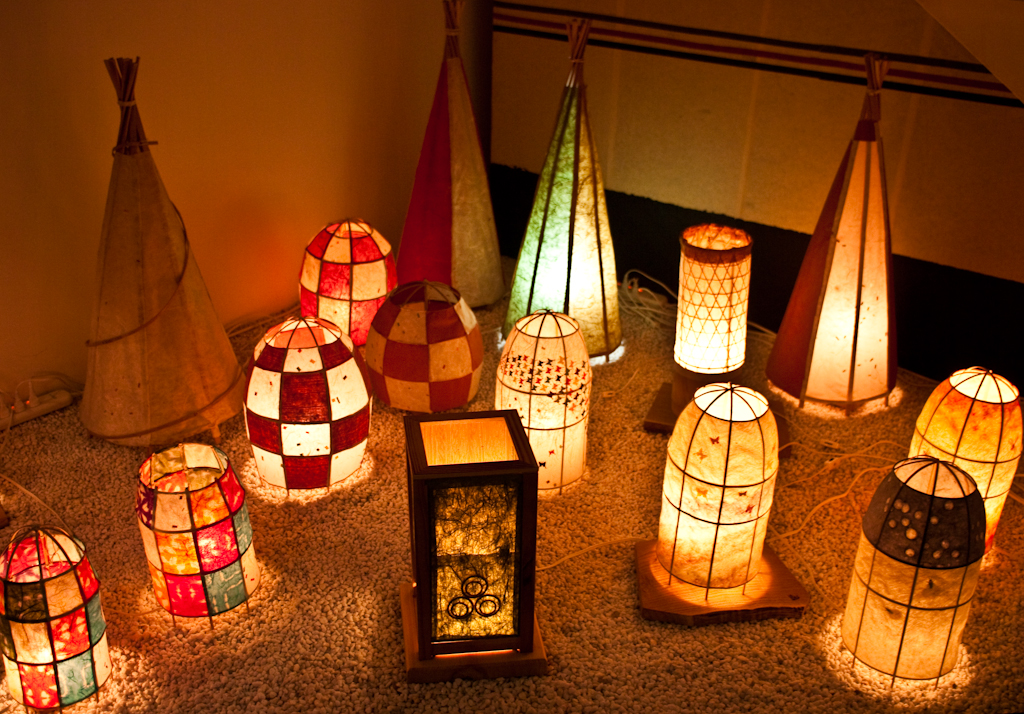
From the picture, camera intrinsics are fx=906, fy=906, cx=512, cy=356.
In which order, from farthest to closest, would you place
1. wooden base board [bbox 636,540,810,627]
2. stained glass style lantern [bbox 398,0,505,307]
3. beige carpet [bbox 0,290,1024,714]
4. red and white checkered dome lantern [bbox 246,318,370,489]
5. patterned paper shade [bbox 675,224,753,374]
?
stained glass style lantern [bbox 398,0,505,307] < patterned paper shade [bbox 675,224,753,374] < red and white checkered dome lantern [bbox 246,318,370,489] < wooden base board [bbox 636,540,810,627] < beige carpet [bbox 0,290,1024,714]

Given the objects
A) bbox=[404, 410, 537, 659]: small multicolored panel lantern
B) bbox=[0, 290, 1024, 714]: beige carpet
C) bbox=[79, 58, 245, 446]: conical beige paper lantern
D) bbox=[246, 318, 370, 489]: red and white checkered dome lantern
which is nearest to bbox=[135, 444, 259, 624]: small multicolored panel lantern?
bbox=[0, 290, 1024, 714]: beige carpet

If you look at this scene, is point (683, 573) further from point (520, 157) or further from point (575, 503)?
point (520, 157)

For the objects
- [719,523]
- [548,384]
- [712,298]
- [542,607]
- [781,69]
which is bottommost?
[542,607]

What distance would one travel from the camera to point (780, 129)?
9.18 ft

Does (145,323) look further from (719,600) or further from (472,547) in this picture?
(719,600)

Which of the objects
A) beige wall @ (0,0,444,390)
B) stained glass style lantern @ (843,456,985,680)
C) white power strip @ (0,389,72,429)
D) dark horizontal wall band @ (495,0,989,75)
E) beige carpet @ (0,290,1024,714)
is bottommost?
beige carpet @ (0,290,1024,714)

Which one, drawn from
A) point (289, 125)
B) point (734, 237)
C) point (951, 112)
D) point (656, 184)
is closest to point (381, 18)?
point (289, 125)

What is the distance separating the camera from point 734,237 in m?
2.39

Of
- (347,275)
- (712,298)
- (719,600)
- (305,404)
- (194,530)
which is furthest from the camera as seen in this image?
(347,275)

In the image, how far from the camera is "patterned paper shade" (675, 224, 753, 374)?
7.50ft

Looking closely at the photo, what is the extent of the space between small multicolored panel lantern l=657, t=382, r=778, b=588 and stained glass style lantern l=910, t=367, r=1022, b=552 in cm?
41

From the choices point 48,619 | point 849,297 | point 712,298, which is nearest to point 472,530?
point 48,619

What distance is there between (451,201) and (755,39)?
1.05 meters

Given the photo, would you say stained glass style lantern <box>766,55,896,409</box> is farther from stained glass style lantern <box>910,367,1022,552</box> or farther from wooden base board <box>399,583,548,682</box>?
wooden base board <box>399,583,548,682</box>
